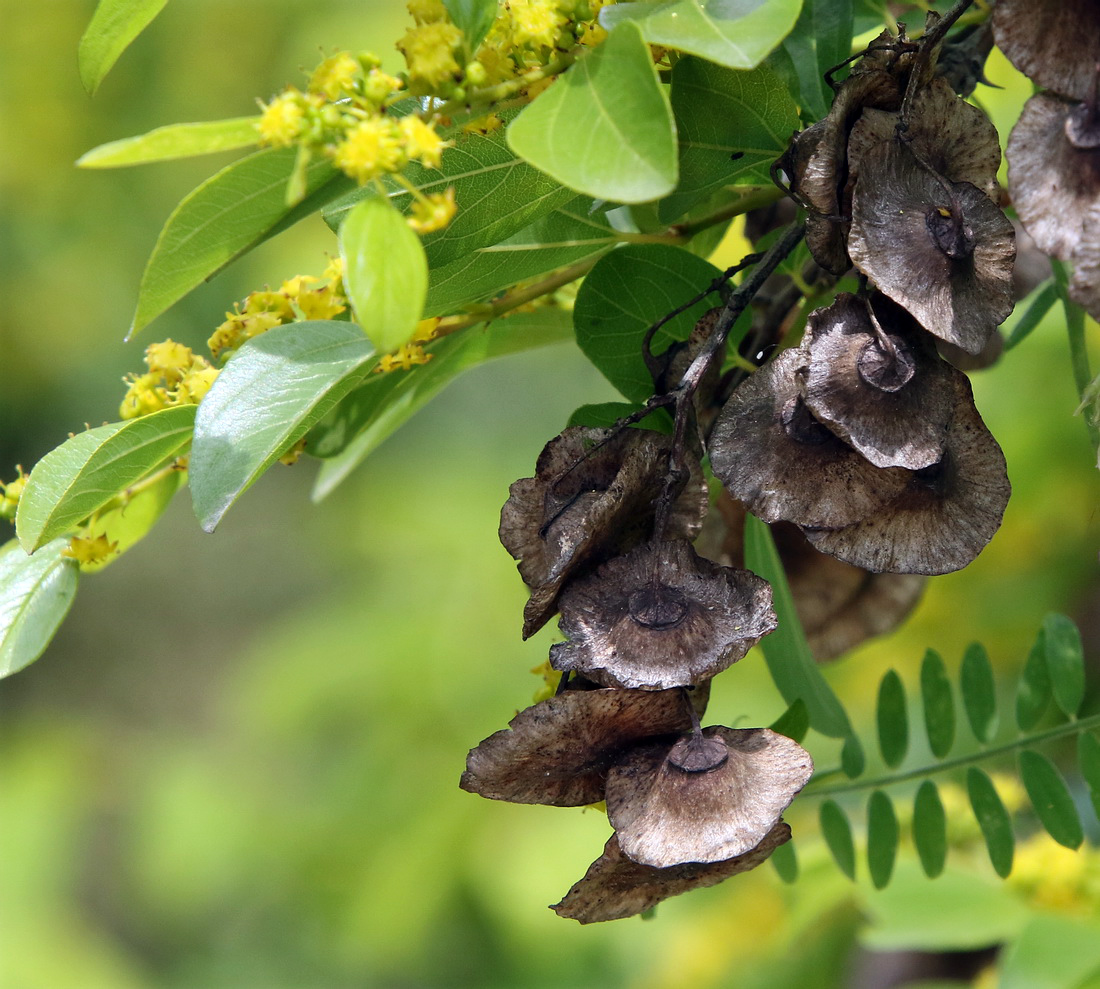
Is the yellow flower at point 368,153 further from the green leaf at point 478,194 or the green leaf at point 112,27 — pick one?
the green leaf at point 112,27

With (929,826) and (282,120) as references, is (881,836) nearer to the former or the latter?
(929,826)

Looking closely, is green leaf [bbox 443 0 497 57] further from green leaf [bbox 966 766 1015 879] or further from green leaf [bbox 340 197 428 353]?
green leaf [bbox 966 766 1015 879]

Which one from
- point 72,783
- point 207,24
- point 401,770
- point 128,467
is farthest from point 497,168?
point 72,783

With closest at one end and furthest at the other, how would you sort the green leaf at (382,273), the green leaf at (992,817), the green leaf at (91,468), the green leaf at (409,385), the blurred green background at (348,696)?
the green leaf at (382,273) → the green leaf at (91,468) → the green leaf at (409,385) → the green leaf at (992,817) → the blurred green background at (348,696)

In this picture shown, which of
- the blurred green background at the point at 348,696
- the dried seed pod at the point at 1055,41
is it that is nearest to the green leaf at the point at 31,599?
the dried seed pod at the point at 1055,41

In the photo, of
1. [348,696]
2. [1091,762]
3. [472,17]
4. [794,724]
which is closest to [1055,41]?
[472,17]

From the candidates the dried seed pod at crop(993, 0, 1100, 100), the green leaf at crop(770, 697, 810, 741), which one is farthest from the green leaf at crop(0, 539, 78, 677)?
the dried seed pod at crop(993, 0, 1100, 100)

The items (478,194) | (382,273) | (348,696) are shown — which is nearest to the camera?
(382,273)
